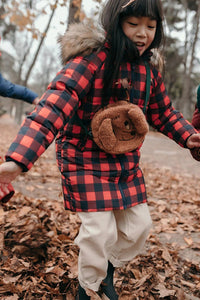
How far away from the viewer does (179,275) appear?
2271 millimetres

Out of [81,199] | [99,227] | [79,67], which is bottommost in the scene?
[99,227]

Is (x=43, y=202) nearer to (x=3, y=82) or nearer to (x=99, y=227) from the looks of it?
(x=3, y=82)

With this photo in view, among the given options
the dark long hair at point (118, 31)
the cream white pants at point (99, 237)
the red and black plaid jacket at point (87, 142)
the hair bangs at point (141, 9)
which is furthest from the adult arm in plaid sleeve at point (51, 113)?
the cream white pants at point (99, 237)

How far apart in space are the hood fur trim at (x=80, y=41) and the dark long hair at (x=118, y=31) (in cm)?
7


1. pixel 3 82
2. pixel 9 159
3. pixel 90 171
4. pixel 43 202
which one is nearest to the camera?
pixel 9 159

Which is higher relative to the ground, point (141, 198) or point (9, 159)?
point (9, 159)

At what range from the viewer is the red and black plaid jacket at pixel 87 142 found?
145cm

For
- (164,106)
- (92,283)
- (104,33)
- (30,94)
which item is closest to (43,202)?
(30,94)

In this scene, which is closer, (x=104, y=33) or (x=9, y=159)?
(x=9, y=159)

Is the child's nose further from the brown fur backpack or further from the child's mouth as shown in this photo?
the brown fur backpack

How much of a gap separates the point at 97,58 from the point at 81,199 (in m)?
0.86

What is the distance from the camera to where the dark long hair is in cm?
163

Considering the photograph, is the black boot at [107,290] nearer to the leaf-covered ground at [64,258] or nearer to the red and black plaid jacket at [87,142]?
the leaf-covered ground at [64,258]

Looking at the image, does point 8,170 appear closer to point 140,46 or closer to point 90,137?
point 90,137
